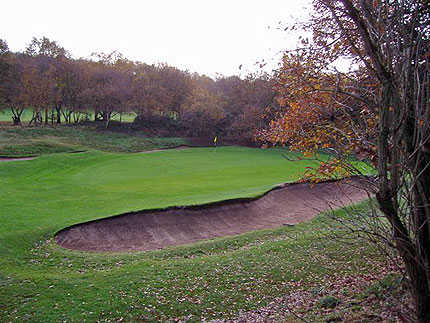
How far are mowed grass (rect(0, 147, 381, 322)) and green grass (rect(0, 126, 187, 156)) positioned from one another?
1475 cm

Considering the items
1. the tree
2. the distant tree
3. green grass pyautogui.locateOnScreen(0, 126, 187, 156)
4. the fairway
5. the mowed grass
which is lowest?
the mowed grass

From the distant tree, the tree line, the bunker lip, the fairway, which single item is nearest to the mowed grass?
the fairway

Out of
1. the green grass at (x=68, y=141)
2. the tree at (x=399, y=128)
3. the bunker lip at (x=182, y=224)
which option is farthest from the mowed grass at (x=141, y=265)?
the green grass at (x=68, y=141)

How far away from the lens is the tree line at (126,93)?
165ft

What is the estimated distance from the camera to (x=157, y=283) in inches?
445

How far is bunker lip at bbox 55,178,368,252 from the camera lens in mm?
15748

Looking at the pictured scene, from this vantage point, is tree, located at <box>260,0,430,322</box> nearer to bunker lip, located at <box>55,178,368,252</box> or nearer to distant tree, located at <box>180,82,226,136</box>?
bunker lip, located at <box>55,178,368,252</box>

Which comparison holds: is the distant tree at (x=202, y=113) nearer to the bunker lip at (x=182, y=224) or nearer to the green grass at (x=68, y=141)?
the green grass at (x=68, y=141)

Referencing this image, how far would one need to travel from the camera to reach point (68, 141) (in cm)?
4403

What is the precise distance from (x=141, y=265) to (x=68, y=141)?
35.9 m

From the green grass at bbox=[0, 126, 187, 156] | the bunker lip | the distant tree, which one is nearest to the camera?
the bunker lip

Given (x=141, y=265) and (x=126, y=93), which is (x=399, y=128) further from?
(x=126, y=93)

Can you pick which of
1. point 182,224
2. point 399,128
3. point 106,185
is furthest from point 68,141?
point 399,128

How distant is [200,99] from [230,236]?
147 feet
